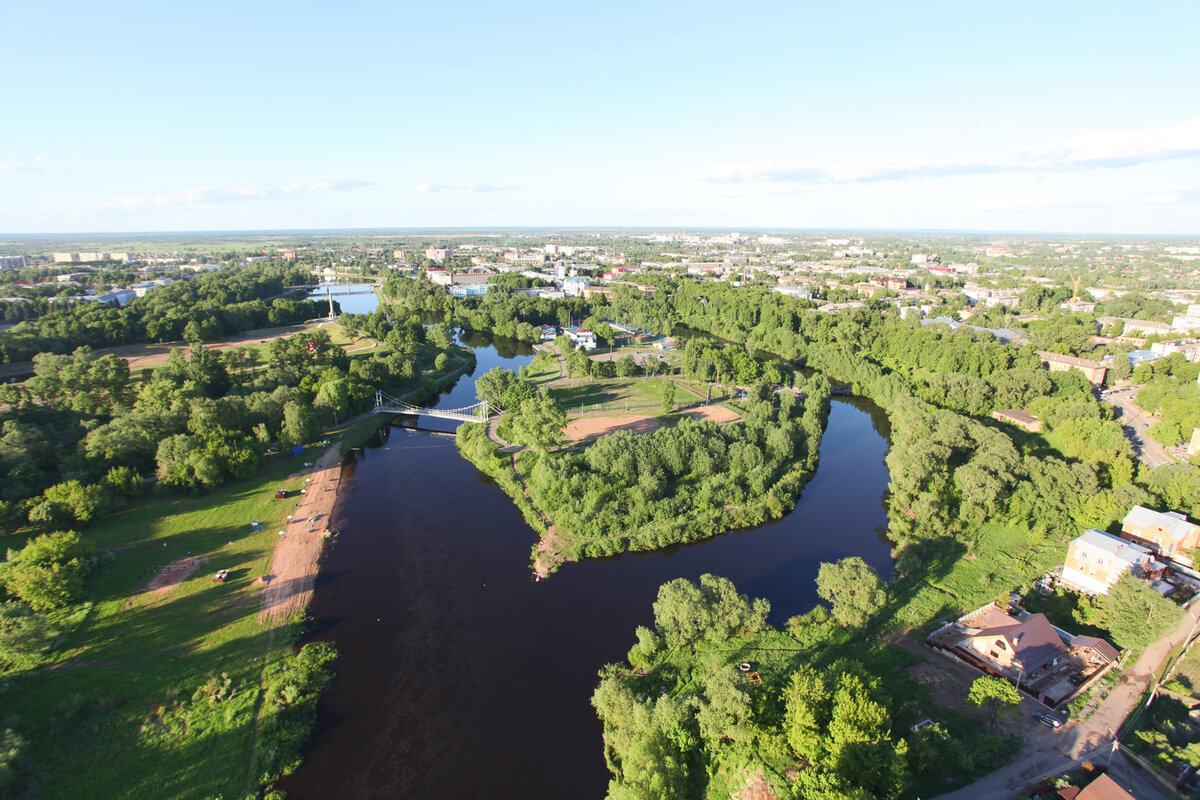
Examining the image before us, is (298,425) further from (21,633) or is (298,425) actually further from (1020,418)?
(1020,418)

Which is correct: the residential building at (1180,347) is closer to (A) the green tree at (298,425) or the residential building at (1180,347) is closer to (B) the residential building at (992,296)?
(B) the residential building at (992,296)

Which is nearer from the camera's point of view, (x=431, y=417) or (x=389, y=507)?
(x=389, y=507)

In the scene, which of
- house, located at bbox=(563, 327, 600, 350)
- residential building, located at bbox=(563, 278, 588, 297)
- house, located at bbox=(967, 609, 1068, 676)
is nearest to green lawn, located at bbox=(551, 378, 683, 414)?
house, located at bbox=(563, 327, 600, 350)

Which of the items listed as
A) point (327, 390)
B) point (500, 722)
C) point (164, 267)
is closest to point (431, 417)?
point (327, 390)

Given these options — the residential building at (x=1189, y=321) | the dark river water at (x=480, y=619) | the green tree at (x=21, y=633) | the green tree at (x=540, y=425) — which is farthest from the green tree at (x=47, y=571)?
the residential building at (x=1189, y=321)

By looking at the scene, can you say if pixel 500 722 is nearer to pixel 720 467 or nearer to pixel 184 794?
pixel 184 794

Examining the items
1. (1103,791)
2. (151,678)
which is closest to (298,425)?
(151,678)

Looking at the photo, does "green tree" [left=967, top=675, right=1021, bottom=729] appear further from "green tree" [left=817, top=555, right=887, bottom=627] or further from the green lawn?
the green lawn
